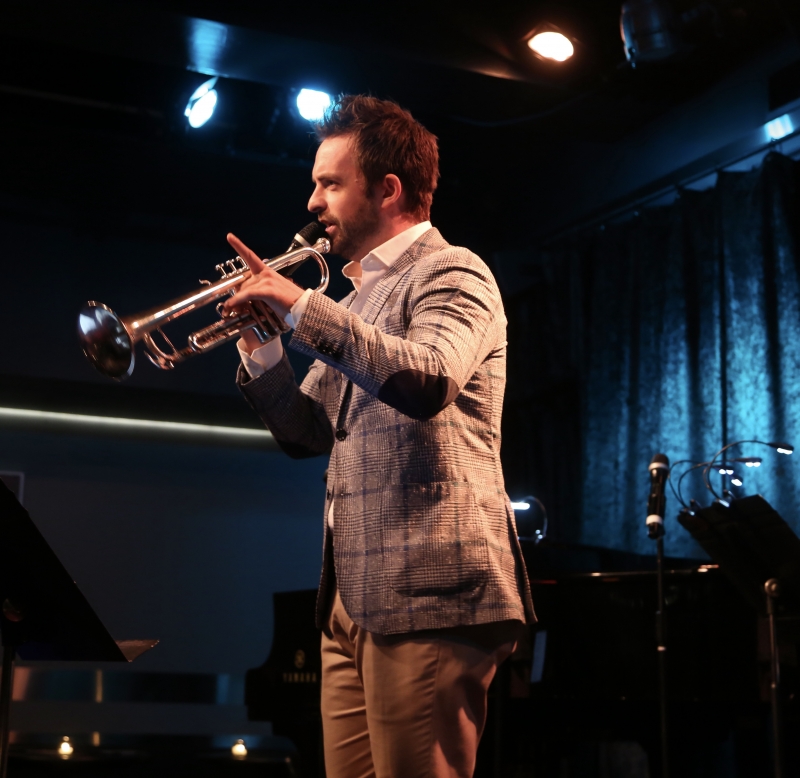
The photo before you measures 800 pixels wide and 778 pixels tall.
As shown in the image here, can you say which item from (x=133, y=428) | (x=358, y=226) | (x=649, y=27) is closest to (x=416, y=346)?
(x=358, y=226)

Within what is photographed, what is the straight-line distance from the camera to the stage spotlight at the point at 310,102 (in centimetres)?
516

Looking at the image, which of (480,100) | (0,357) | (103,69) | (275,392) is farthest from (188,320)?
(275,392)

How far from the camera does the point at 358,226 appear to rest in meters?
2.09

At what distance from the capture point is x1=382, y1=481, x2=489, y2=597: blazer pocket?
172 cm

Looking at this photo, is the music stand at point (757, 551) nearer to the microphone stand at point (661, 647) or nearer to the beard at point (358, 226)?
the microphone stand at point (661, 647)

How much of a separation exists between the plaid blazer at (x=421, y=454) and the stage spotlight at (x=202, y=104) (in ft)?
11.2

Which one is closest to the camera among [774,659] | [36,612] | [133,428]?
[36,612]

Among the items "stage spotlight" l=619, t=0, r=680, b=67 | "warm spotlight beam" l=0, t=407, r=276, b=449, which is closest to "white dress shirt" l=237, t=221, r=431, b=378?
"stage spotlight" l=619, t=0, r=680, b=67

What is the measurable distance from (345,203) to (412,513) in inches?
26.6

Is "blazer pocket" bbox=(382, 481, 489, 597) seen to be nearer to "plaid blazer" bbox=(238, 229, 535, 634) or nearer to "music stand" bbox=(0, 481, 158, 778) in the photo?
"plaid blazer" bbox=(238, 229, 535, 634)

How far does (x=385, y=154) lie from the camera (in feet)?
6.88

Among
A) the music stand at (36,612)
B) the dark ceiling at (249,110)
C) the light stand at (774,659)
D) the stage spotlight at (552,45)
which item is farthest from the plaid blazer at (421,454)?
the stage spotlight at (552,45)

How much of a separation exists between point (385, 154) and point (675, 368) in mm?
3626

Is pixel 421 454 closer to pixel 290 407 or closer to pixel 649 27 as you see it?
pixel 290 407
